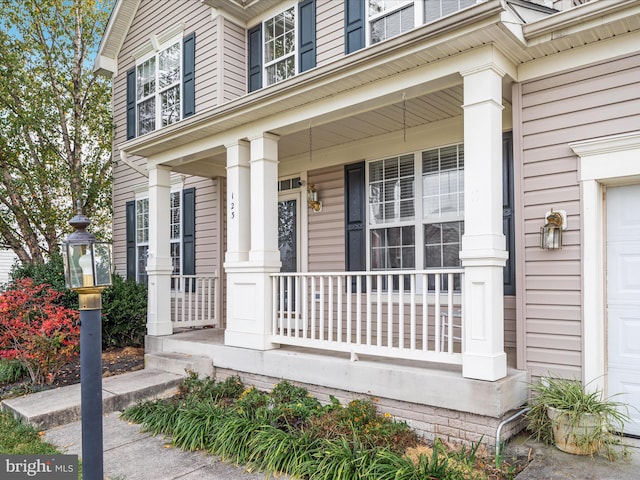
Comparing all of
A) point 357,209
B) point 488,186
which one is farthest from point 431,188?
point 488,186

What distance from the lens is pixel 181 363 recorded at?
577 cm

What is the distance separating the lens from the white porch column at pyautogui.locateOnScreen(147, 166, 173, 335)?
22.0 ft

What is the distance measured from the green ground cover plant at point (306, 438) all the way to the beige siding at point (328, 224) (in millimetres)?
2347

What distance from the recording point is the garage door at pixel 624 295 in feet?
12.3

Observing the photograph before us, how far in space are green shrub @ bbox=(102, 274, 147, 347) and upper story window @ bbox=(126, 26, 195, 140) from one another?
318cm

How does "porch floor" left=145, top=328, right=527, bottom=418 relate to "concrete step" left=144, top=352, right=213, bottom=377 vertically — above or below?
above

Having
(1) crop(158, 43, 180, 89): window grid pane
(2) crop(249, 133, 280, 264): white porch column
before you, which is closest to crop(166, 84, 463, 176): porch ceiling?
(2) crop(249, 133, 280, 264): white porch column

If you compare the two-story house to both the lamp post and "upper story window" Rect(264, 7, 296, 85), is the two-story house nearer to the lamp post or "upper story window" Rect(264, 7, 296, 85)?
"upper story window" Rect(264, 7, 296, 85)

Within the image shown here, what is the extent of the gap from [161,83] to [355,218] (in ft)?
17.1

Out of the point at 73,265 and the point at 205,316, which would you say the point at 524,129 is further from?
the point at 205,316

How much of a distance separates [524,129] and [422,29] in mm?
1284

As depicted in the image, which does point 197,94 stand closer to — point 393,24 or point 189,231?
point 189,231

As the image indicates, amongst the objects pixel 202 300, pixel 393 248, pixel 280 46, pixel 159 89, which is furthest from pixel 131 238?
pixel 393 248

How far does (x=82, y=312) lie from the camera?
2.69 m
